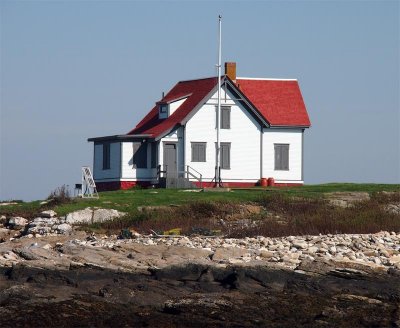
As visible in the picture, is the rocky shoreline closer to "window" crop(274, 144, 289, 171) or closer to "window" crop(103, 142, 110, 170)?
"window" crop(274, 144, 289, 171)

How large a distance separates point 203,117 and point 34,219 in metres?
13.8

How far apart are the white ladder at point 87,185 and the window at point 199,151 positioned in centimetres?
763

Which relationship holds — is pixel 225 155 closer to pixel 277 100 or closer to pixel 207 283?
pixel 277 100

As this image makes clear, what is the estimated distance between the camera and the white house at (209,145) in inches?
1670

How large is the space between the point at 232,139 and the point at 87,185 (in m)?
9.58

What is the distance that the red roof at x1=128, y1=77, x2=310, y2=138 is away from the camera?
1713 inches

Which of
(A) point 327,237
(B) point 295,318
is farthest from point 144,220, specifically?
(B) point 295,318

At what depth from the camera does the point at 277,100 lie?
45375mm

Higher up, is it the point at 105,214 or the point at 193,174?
the point at 193,174

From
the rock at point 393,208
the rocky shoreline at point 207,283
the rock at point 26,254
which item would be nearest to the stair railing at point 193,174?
the rock at point 393,208

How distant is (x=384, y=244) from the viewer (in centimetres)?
2430

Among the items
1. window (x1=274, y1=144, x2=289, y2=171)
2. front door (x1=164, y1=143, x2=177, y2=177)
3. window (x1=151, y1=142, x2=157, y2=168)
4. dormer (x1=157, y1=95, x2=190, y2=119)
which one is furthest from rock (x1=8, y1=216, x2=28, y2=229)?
window (x1=274, y1=144, x2=289, y2=171)

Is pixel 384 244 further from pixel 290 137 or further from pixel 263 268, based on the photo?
pixel 290 137

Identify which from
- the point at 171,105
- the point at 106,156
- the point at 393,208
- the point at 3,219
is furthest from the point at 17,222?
the point at 171,105
